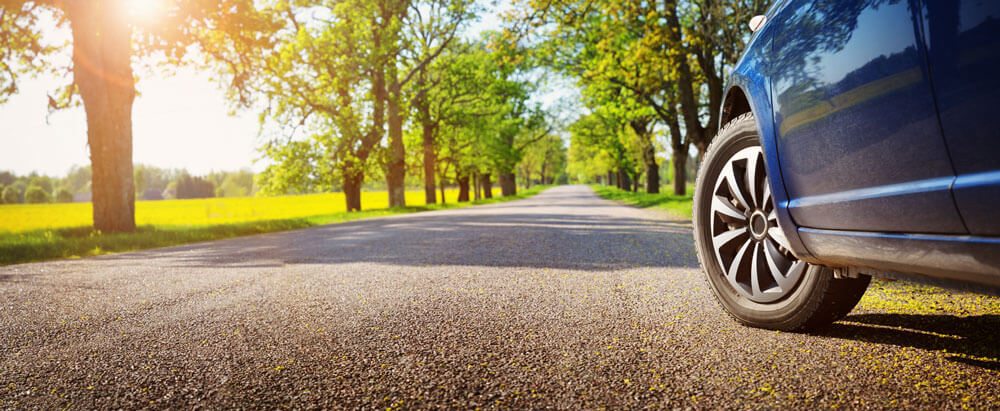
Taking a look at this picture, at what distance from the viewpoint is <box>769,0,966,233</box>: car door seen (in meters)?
1.52

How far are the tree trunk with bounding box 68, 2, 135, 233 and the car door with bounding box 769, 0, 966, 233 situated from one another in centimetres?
1239

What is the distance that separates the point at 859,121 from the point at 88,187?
211 ft

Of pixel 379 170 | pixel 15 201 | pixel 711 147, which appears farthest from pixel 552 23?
pixel 15 201

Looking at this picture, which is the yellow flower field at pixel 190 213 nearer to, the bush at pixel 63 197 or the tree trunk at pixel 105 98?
the tree trunk at pixel 105 98

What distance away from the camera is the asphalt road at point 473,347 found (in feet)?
5.91

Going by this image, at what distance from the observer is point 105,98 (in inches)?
415

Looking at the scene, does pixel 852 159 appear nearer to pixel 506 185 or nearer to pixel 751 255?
pixel 751 255

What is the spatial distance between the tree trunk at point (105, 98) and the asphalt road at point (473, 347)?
7488 mm

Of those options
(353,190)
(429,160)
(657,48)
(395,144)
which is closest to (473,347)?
(657,48)

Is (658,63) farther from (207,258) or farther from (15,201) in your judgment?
(15,201)

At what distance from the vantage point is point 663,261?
16.4 ft

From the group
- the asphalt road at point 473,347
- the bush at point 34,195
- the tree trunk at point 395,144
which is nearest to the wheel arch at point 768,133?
the asphalt road at point 473,347

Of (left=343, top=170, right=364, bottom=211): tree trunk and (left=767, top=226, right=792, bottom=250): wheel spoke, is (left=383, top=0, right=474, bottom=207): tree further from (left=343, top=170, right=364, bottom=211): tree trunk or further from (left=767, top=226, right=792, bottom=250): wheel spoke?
(left=767, top=226, right=792, bottom=250): wheel spoke

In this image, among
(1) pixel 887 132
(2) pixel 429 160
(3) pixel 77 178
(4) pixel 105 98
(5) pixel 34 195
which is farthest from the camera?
(3) pixel 77 178
